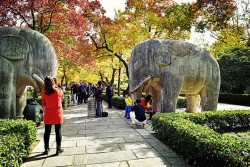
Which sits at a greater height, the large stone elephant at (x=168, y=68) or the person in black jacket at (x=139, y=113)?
the large stone elephant at (x=168, y=68)

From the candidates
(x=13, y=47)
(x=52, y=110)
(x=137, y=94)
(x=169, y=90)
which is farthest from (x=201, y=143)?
(x=13, y=47)

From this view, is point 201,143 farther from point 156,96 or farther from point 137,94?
point 156,96

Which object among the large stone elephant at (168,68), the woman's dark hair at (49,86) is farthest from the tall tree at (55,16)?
the woman's dark hair at (49,86)

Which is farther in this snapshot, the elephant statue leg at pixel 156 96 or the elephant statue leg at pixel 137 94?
the elephant statue leg at pixel 156 96

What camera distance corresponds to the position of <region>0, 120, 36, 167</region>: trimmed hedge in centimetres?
333

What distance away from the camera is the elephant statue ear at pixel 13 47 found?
20.5 ft

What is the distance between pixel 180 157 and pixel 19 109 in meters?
5.97

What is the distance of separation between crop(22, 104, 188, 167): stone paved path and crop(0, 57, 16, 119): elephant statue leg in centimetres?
120

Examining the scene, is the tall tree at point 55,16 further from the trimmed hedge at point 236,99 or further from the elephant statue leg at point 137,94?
the trimmed hedge at point 236,99

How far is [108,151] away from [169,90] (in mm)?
3479

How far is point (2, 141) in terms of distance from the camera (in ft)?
12.0

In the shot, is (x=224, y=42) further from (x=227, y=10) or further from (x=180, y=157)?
(x=180, y=157)

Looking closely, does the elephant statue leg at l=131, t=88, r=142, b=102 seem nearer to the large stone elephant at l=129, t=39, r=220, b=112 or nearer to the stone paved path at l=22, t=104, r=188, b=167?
the large stone elephant at l=129, t=39, r=220, b=112

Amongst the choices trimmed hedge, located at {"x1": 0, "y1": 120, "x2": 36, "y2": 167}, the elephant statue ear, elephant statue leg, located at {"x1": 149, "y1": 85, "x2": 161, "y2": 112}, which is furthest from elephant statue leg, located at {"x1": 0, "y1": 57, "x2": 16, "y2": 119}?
elephant statue leg, located at {"x1": 149, "y1": 85, "x2": 161, "y2": 112}
